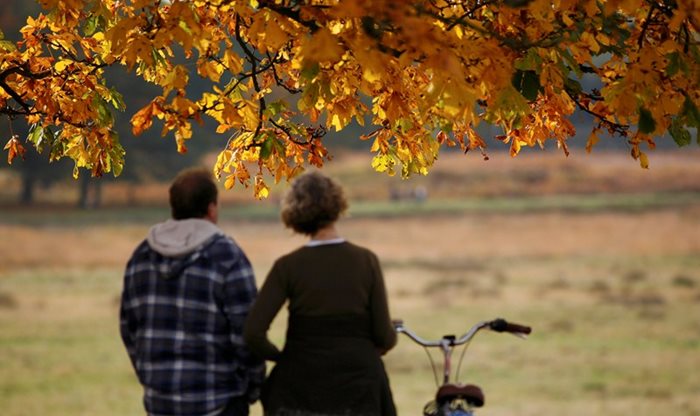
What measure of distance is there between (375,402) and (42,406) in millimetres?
16728

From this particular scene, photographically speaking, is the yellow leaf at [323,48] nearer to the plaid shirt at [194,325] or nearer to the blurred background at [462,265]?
the plaid shirt at [194,325]

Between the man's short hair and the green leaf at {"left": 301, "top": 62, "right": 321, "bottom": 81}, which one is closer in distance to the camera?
the green leaf at {"left": 301, "top": 62, "right": 321, "bottom": 81}

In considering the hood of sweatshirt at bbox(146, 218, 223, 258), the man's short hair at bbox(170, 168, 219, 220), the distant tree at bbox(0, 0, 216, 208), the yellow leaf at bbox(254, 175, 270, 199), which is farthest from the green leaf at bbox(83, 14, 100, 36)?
the distant tree at bbox(0, 0, 216, 208)

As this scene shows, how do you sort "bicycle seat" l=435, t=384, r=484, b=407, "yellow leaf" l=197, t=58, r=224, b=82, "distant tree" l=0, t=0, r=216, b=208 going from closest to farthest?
"yellow leaf" l=197, t=58, r=224, b=82
"bicycle seat" l=435, t=384, r=484, b=407
"distant tree" l=0, t=0, r=216, b=208

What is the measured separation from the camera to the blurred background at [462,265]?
928 inches

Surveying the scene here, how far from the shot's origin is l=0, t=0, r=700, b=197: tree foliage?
179 inches

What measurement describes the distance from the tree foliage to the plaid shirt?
2.01ft

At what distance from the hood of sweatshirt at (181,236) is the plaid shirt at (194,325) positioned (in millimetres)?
32

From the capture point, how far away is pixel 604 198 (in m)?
59.8

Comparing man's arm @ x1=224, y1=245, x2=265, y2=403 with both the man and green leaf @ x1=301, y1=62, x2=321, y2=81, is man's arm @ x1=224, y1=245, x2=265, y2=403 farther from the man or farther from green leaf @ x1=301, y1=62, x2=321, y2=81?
green leaf @ x1=301, y1=62, x2=321, y2=81

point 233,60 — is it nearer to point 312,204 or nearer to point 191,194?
point 191,194

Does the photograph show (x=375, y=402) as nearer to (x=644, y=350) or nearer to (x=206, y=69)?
(x=206, y=69)

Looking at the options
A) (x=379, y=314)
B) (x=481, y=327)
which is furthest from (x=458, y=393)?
(x=379, y=314)

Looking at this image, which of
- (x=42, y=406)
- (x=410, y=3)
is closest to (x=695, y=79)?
(x=410, y=3)
